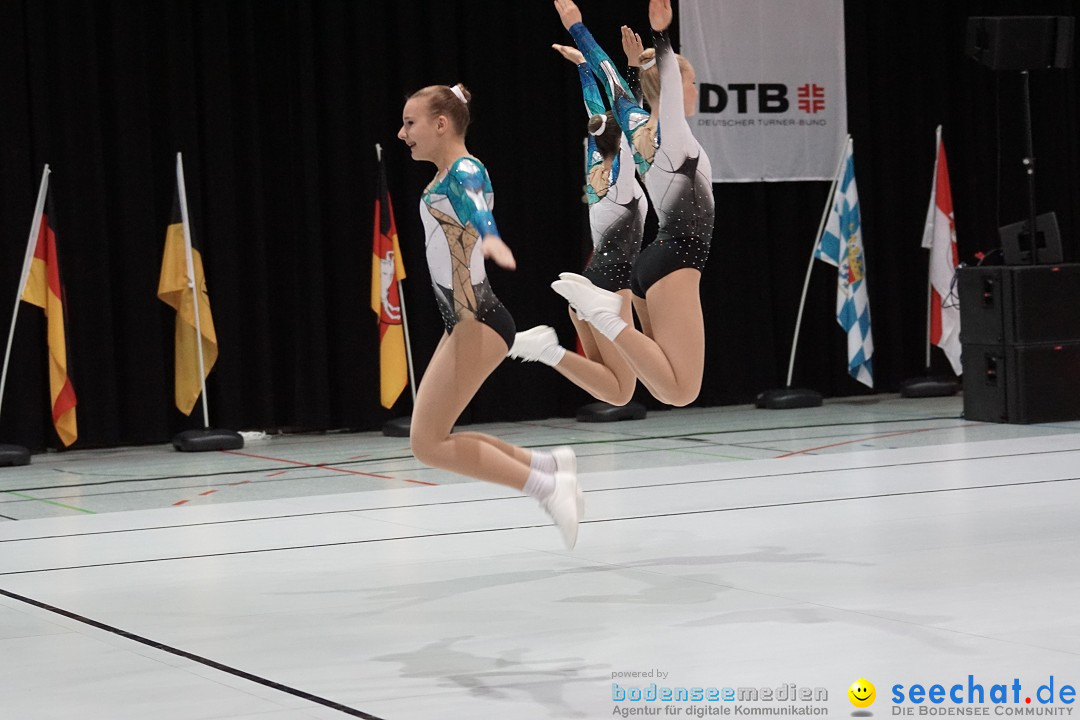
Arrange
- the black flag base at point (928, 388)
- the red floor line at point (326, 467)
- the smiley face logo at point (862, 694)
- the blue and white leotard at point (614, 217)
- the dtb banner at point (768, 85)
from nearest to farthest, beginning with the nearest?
1. the smiley face logo at point (862, 694)
2. the blue and white leotard at point (614, 217)
3. the red floor line at point (326, 467)
4. the dtb banner at point (768, 85)
5. the black flag base at point (928, 388)

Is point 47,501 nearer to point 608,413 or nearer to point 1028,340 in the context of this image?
point 608,413

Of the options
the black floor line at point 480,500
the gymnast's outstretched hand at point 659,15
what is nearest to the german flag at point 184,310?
the black floor line at point 480,500

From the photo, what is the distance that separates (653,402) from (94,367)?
349 cm

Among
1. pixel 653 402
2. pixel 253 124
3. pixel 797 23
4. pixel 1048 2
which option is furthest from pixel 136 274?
pixel 1048 2

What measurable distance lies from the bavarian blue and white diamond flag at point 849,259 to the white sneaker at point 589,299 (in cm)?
509

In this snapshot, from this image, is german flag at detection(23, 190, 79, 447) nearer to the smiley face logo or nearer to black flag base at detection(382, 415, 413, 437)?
black flag base at detection(382, 415, 413, 437)

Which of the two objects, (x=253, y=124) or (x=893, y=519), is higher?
(x=253, y=124)

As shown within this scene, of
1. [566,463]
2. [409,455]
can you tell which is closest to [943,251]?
[409,455]

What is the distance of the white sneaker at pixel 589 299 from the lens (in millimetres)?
4238

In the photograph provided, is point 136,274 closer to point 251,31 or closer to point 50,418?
point 50,418

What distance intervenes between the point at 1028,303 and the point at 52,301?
5.04 meters

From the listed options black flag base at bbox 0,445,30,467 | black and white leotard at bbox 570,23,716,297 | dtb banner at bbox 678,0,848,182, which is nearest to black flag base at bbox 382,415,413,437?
black flag base at bbox 0,445,30,467

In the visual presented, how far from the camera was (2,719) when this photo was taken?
2.79 metres

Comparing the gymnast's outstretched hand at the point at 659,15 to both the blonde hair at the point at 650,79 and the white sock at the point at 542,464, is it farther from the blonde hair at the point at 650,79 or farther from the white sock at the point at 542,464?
the white sock at the point at 542,464
